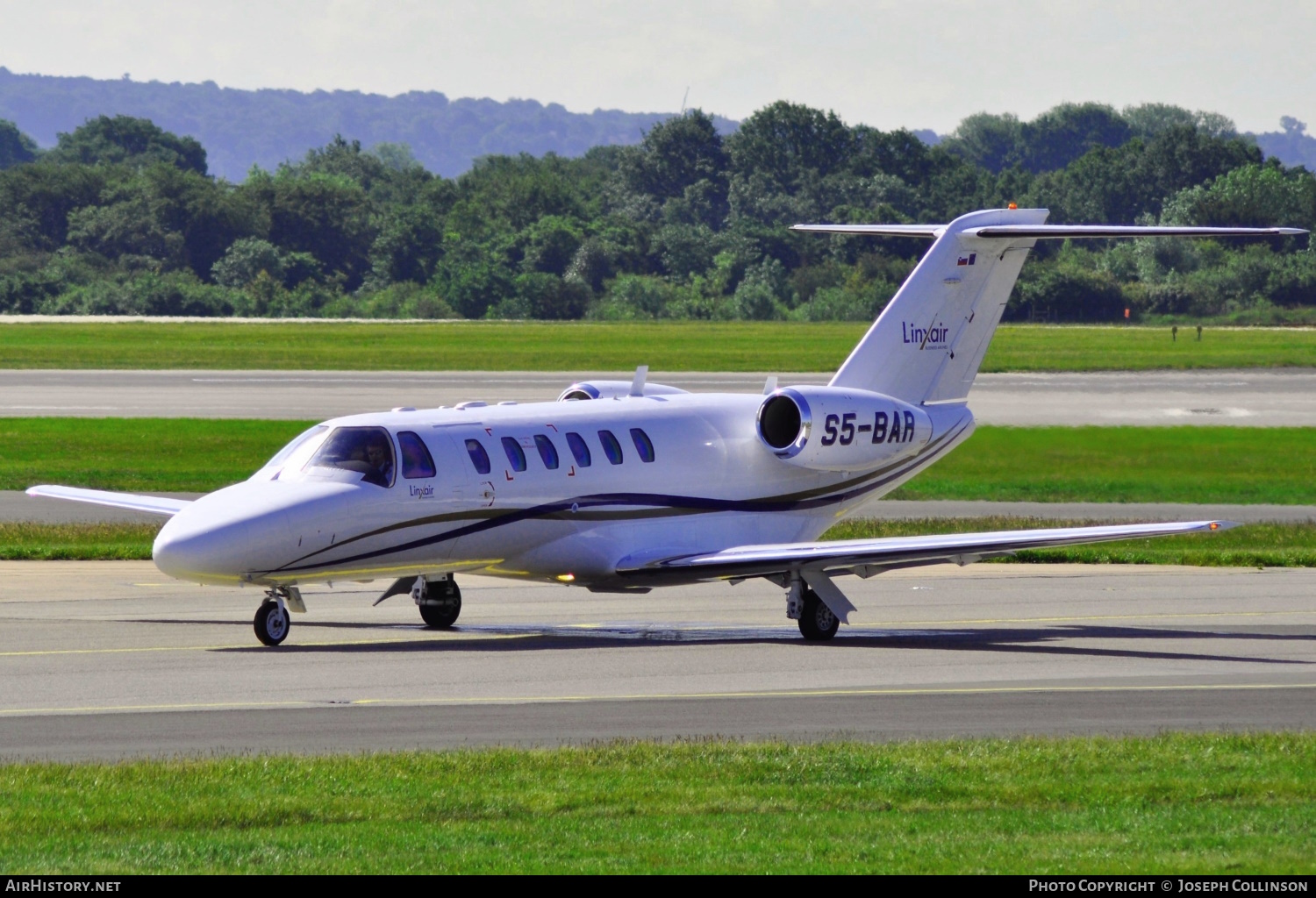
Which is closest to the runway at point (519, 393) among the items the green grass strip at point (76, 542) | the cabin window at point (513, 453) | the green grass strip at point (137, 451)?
the green grass strip at point (137, 451)

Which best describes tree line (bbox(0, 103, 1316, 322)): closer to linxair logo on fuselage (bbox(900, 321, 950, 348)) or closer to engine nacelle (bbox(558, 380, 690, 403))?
linxair logo on fuselage (bbox(900, 321, 950, 348))

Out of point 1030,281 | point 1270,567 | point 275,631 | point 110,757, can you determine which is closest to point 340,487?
point 275,631

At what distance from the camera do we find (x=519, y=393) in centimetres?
6588

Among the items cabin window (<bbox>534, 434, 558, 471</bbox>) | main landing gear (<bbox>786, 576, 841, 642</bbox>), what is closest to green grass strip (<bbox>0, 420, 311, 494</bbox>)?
cabin window (<bbox>534, 434, 558, 471</bbox>)

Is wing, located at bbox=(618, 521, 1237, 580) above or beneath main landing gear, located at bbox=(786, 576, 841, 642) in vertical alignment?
above

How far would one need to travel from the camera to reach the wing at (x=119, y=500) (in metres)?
24.9

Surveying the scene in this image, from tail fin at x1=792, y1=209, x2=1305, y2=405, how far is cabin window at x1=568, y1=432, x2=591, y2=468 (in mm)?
4836

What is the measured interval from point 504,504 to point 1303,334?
99.8m

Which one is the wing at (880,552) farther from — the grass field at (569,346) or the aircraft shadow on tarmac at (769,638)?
the grass field at (569,346)

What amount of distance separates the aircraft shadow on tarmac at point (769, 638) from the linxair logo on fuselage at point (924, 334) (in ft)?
15.7

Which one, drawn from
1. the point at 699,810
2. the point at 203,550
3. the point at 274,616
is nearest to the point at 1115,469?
Answer: the point at 274,616

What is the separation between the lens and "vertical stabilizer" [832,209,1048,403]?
2708 centimetres

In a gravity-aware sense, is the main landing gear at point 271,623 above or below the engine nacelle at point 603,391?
below

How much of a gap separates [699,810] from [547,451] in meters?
10.9
